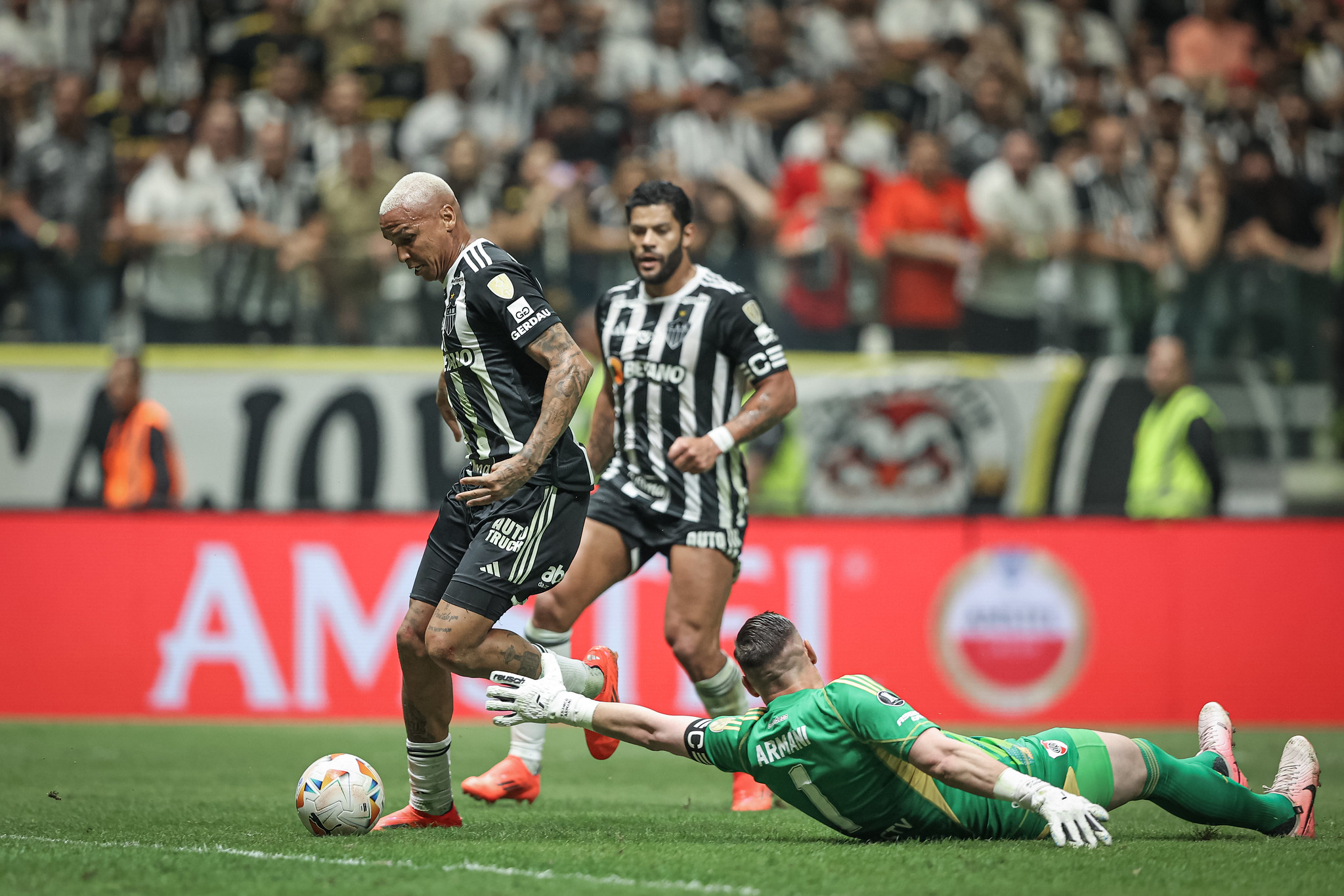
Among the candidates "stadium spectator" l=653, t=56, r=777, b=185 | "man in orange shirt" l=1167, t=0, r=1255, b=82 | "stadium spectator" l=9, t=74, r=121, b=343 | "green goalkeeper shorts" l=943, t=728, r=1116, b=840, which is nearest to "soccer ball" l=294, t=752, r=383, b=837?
"green goalkeeper shorts" l=943, t=728, r=1116, b=840

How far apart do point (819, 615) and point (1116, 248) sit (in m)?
4.03

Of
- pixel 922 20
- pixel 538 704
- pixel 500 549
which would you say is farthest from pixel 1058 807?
pixel 922 20

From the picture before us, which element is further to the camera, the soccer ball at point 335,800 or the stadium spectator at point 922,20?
the stadium spectator at point 922,20

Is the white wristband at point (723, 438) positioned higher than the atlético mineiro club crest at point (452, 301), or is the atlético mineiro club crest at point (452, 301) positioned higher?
the atlético mineiro club crest at point (452, 301)

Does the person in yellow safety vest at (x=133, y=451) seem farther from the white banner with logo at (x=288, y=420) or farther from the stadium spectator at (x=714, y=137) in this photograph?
the stadium spectator at (x=714, y=137)

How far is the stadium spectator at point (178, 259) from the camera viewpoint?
37.1 ft

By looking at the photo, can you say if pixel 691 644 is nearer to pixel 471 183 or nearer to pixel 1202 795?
pixel 1202 795

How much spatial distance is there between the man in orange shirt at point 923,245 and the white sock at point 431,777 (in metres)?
6.43

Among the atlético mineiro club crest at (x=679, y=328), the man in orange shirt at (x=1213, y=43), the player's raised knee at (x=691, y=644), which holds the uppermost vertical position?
the man in orange shirt at (x=1213, y=43)

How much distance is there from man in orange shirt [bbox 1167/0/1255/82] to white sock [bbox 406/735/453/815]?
12.9 meters

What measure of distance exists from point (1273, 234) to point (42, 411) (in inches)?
404

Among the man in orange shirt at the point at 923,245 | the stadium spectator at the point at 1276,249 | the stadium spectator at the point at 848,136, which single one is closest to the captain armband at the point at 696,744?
the man in orange shirt at the point at 923,245

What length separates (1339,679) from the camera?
10.5m

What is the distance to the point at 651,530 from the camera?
6.98 m
